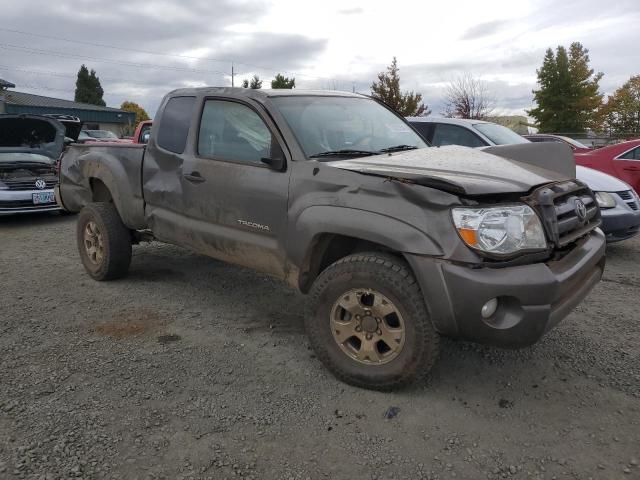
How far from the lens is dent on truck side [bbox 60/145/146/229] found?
4.61 metres

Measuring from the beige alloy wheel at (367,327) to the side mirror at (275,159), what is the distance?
973mm

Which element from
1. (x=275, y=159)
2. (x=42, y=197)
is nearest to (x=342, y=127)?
(x=275, y=159)

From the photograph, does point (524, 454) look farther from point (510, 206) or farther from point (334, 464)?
point (510, 206)

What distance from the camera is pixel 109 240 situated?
4.82 m

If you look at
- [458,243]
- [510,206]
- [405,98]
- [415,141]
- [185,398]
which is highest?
[405,98]

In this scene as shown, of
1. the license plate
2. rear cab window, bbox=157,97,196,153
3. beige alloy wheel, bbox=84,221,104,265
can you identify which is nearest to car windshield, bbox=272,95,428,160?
rear cab window, bbox=157,97,196,153

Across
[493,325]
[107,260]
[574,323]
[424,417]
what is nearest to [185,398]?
[424,417]

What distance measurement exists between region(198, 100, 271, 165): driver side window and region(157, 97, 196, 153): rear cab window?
Result: 0.20 metres

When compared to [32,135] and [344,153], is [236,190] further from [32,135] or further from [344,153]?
[32,135]

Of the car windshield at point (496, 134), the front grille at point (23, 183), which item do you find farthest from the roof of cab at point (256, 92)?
the front grille at point (23, 183)

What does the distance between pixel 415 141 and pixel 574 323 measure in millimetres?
1894

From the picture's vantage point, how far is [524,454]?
245cm

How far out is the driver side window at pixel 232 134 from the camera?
3.62 metres

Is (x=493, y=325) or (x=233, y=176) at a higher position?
(x=233, y=176)
